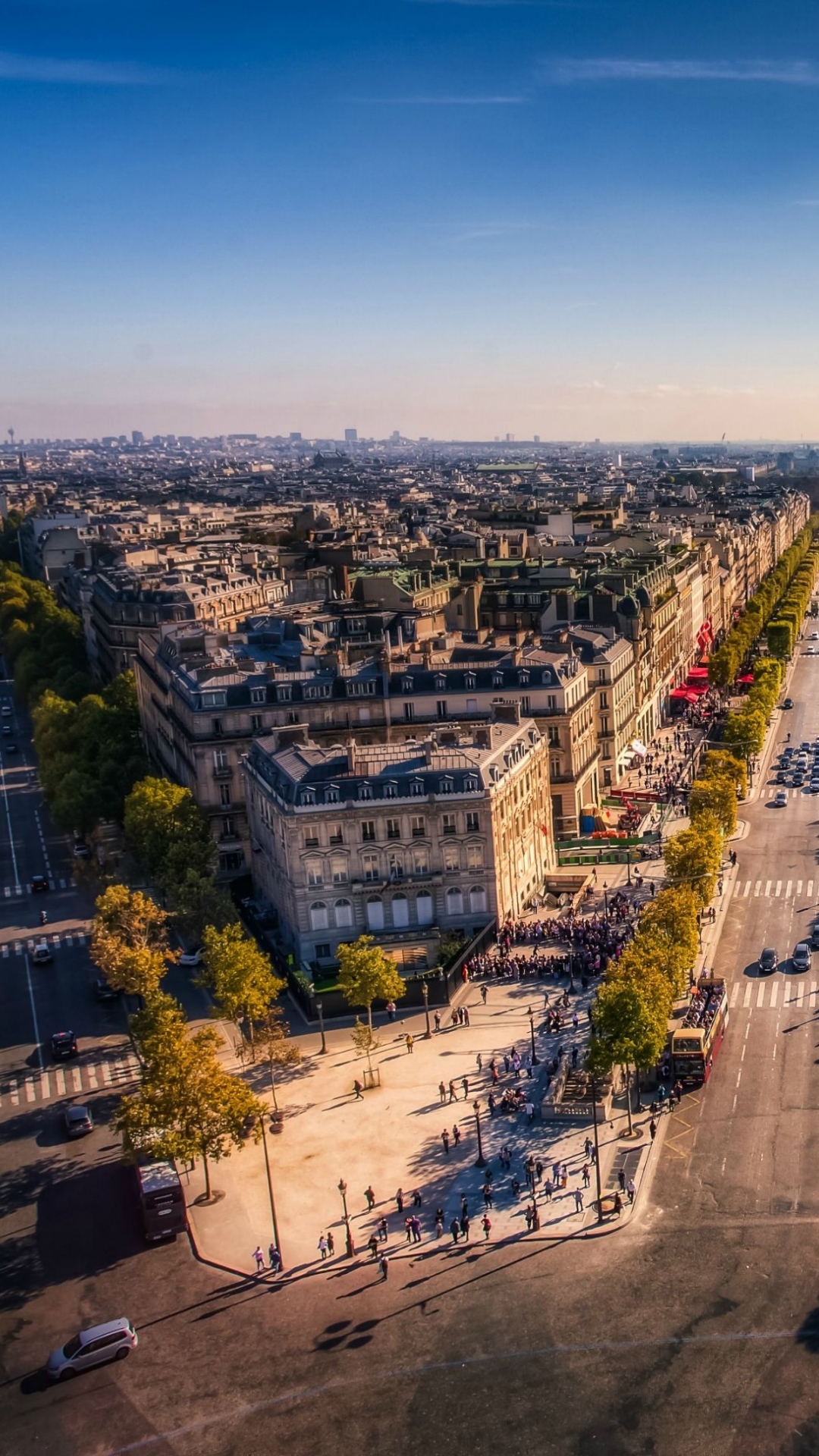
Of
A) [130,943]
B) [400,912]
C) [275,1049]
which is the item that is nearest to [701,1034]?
[275,1049]

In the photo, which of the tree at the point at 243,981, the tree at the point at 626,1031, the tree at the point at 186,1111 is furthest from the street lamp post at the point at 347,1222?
the tree at the point at 626,1031

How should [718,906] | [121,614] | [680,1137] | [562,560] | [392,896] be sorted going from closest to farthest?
[680,1137] → [392,896] → [718,906] → [121,614] → [562,560]

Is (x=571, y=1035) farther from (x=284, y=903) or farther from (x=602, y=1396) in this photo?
(x=602, y=1396)

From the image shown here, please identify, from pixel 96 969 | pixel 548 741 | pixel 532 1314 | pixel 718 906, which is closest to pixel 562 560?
pixel 548 741

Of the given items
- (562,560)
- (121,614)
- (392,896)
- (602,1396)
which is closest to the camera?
(602,1396)

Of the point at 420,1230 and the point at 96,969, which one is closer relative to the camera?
the point at 420,1230

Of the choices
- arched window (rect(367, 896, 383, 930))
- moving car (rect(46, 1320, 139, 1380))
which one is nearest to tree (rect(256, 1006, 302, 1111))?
arched window (rect(367, 896, 383, 930))

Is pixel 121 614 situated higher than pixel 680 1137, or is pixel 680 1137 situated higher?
pixel 121 614

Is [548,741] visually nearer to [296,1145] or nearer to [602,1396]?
[296,1145]
